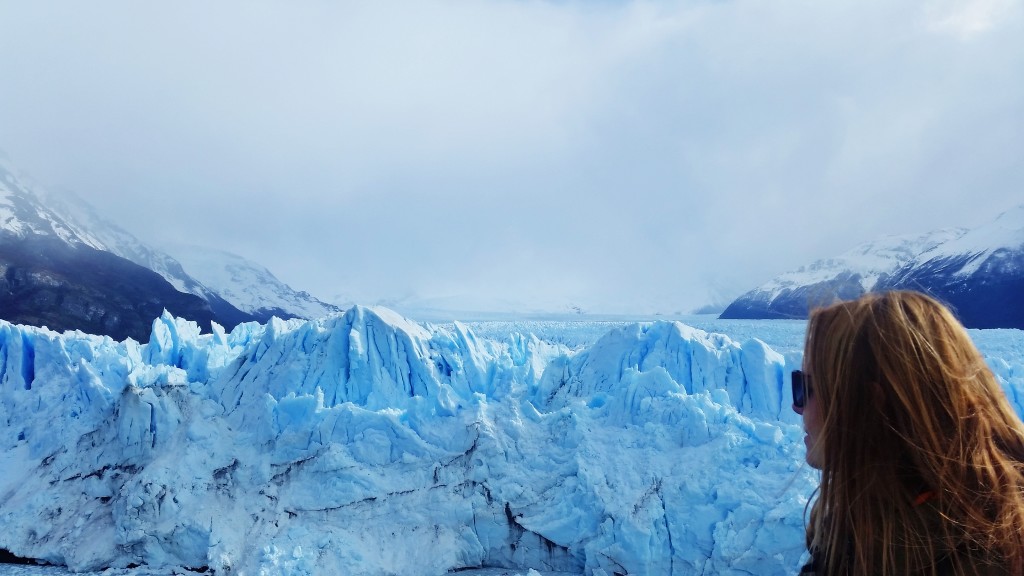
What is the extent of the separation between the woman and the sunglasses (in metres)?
0.13

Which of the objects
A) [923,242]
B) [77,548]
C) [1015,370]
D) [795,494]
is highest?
[923,242]

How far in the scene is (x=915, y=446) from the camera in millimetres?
1071

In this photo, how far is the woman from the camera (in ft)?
3.43

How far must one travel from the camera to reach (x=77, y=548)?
940cm

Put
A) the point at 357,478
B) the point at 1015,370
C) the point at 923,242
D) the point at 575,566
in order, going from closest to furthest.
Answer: the point at 575,566 < the point at 357,478 < the point at 1015,370 < the point at 923,242

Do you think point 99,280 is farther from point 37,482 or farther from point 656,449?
point 656,449

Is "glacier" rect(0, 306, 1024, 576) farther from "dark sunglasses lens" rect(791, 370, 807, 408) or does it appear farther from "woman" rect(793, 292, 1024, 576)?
"woman" rect(793, 292, 1024, 576)

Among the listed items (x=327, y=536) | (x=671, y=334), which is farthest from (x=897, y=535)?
(x=671, y=334)

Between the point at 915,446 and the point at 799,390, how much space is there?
11.0 inches

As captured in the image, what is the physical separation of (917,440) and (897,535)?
0.17 meters

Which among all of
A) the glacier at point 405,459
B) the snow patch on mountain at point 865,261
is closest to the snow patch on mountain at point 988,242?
the snow patch on mountain at point 865,261

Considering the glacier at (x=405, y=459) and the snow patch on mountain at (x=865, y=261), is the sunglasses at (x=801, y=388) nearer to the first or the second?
the glacier at (x=405, y=459)

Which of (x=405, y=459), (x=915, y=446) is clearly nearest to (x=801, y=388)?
(x=915, y=446)

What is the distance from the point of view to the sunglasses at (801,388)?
129 cm
